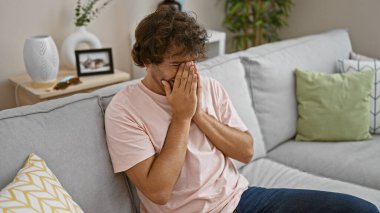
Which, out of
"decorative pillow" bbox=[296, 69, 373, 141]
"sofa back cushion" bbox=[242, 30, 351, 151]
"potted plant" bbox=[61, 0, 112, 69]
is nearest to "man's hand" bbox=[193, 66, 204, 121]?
"sofa back cushion" bbox=[242, 30, 351, 151]

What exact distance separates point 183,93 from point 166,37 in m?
0.19

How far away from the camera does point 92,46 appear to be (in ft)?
7.63

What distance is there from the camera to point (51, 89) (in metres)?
2.03

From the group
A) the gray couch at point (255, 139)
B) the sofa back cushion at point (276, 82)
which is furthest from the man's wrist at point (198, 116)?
the sofa back cushion at point (276, 82)

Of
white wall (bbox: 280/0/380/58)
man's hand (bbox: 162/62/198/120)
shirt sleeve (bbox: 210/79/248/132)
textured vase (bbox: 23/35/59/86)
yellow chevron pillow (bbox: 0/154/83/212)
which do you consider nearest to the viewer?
yellow chevron pillow (bbox: 0/154/83/212)

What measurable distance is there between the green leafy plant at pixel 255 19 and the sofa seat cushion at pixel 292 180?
1508 millimetres

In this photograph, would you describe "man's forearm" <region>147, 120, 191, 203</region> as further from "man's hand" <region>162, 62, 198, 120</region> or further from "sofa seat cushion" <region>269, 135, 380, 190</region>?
"sofa seat cushion" <region>269, 135, 380, 190</region>

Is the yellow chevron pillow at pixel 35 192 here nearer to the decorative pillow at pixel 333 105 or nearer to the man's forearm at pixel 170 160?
the man's forearm at pixel 170 160

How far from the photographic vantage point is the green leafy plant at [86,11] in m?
2.32

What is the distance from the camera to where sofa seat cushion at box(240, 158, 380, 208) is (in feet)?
5.34

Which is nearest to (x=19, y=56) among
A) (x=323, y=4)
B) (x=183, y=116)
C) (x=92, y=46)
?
(x=92, y=46)

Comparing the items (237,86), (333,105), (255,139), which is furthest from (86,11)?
(333,105)

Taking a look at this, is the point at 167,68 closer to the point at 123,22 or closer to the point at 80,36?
the point at 80,36

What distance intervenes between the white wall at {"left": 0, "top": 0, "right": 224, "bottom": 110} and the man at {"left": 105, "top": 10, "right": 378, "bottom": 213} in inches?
46.5
